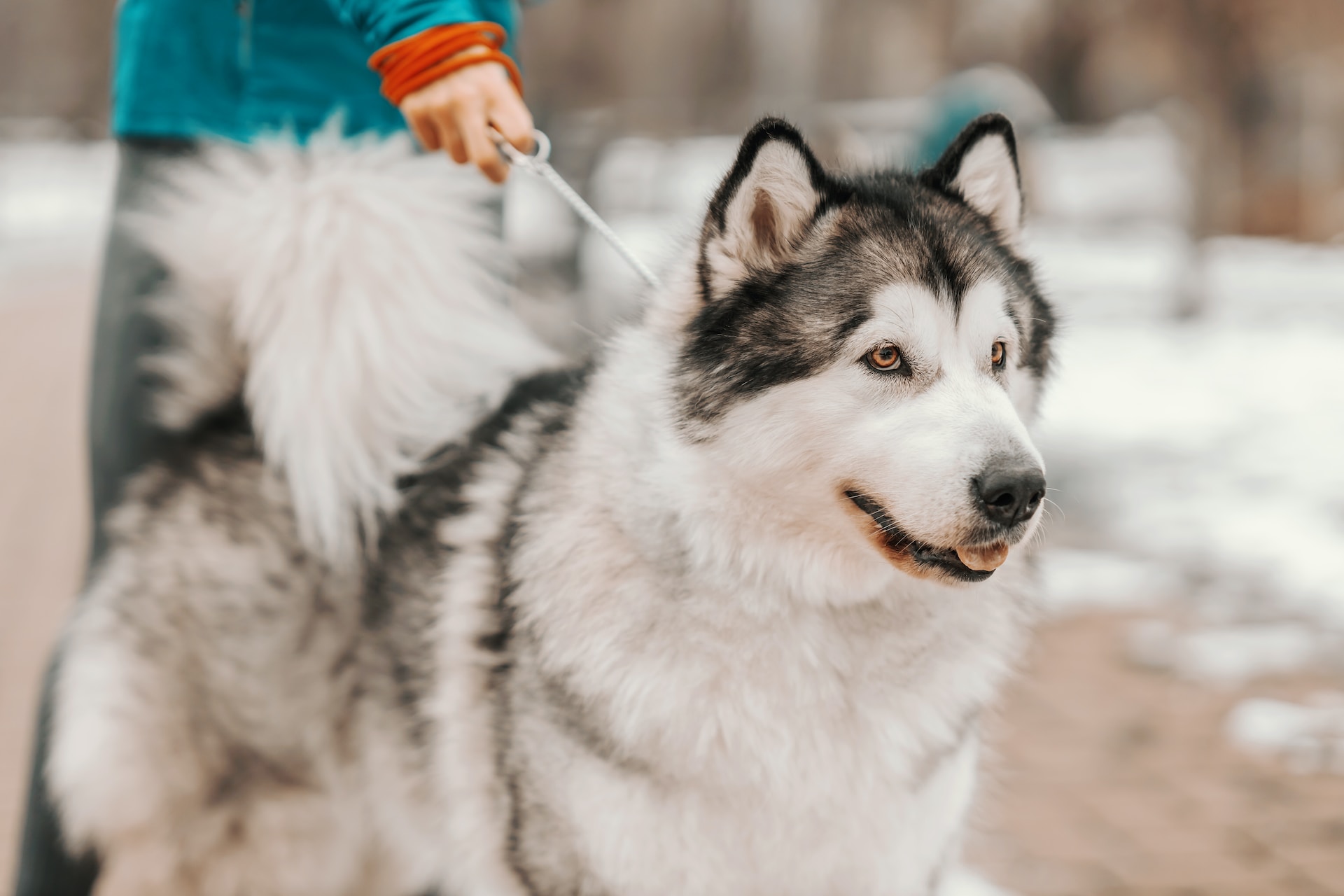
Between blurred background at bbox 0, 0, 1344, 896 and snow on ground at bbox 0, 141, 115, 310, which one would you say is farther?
snow on ground at bbox 0, 141, 115, 310

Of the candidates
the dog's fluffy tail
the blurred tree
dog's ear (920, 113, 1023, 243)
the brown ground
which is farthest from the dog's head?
the blurred tree

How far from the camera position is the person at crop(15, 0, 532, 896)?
224cm

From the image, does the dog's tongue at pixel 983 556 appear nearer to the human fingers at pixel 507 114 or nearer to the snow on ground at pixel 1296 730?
the human fingers at pixel 507 114

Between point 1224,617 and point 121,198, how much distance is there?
12.9 feet

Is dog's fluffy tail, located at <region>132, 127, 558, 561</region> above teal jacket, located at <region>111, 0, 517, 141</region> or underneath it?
underneath

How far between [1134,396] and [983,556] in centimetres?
687

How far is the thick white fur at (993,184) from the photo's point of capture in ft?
6.95

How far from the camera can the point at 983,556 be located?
176 cm

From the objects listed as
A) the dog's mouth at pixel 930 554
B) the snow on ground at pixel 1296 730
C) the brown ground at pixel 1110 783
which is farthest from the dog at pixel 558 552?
the snow on ground at pixel 1296 730

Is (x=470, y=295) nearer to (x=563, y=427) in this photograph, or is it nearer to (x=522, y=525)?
(x=563, y=427)

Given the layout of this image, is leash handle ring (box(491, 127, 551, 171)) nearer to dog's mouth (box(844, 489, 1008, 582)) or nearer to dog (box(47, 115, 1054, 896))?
dog (box(47, 115, 1054, 896))

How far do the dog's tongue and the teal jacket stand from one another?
51.0 inches

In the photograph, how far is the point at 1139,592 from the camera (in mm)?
4672

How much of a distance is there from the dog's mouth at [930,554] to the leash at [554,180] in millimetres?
659
